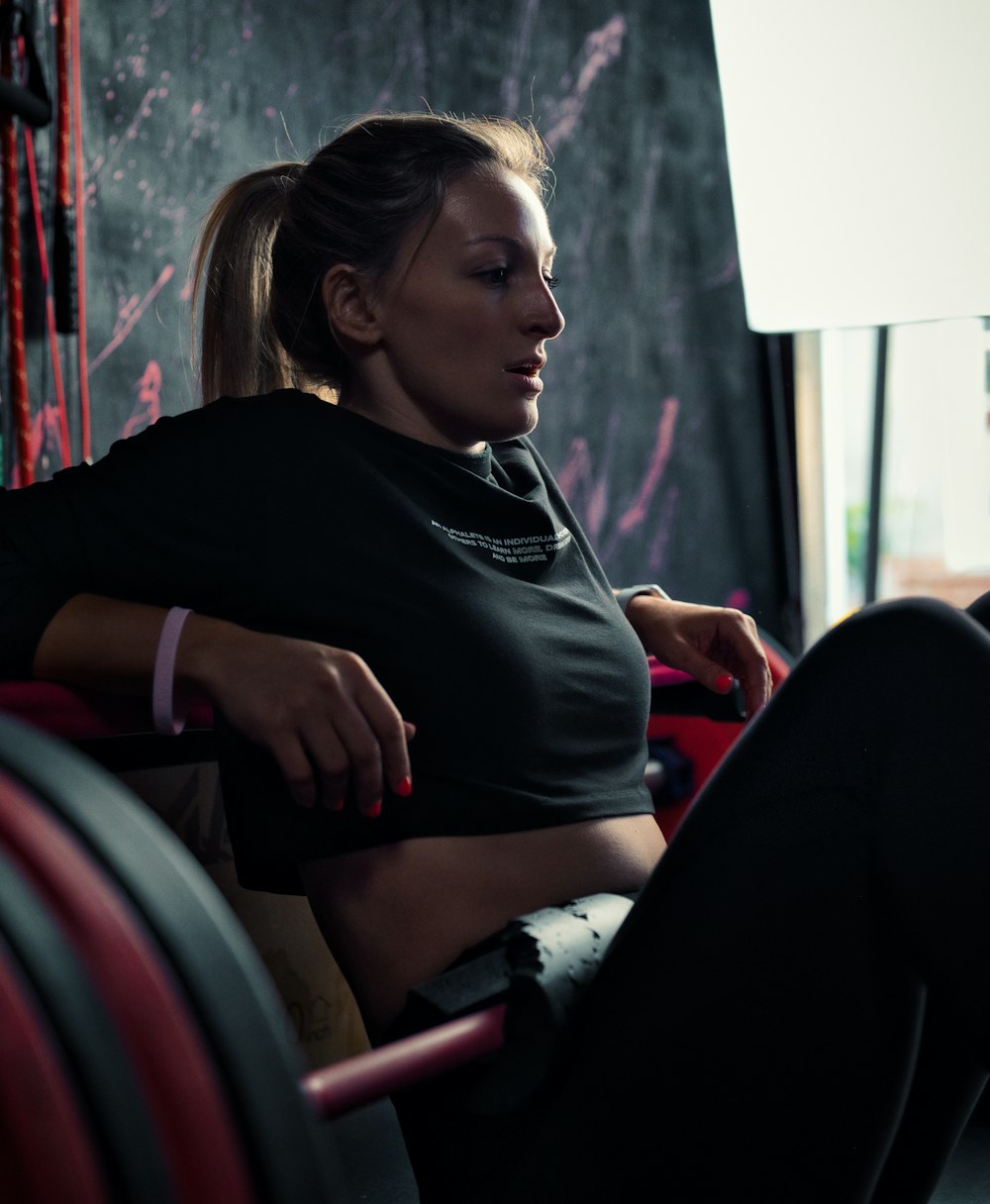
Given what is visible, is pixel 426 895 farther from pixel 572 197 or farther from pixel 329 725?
pixel 572 197

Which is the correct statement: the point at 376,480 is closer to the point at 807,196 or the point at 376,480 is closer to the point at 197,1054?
the point at 197,1054

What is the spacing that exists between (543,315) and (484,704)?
30 centimetres

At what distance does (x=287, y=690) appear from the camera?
27.5 inches

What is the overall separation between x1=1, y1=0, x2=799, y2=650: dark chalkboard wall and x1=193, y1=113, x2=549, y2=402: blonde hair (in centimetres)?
68

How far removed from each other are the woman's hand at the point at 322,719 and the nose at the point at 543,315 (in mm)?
334

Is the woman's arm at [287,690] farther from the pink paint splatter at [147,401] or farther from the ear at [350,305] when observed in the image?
the pink paint splatter at [147,401]

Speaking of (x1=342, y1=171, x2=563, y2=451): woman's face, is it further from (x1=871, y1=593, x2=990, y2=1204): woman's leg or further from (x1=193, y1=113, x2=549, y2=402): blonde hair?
(x1=871, y1=593, x2=990, y2=1204): woman's leg

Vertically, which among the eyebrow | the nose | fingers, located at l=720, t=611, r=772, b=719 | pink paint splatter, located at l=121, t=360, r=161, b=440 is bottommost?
fingers, located at l=720, t=611, r=772, b=719

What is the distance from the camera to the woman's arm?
689 millimetres

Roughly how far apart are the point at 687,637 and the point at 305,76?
132cm

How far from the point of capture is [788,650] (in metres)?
2.79

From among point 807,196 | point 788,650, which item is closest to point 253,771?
point 807,196

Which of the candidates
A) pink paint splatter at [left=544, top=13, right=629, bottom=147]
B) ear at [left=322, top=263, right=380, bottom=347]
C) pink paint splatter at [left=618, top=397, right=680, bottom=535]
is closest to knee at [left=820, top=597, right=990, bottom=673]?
ear at [left=322, top=263, right=380, bottom=347]

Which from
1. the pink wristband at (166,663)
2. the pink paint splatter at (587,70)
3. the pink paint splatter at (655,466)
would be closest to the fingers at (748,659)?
the pink wristband at (166,663)
